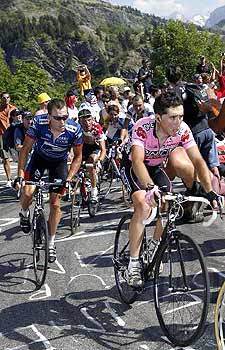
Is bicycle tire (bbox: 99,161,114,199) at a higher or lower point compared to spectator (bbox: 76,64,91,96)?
lower

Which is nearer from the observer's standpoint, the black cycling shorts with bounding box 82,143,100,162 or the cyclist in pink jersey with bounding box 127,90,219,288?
Result: the cyclist in pink jersey with bounding box 127,90,219,288

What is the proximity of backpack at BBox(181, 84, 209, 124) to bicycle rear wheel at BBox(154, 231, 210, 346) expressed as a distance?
2.85 m

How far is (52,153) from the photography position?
6.79 meters

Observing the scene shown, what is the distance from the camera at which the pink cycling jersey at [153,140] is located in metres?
4.93

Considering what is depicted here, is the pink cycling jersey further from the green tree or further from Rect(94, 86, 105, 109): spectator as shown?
the green tree

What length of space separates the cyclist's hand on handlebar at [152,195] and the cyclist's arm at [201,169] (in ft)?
2.22

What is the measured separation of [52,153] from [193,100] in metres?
2.07

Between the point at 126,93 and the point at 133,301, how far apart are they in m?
10.7

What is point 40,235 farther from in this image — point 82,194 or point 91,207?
point 91,207

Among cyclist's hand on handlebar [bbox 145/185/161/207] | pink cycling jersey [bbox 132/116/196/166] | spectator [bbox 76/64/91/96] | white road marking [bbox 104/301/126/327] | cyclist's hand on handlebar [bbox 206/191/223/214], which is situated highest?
spectator [bbox 76/64/91/96]

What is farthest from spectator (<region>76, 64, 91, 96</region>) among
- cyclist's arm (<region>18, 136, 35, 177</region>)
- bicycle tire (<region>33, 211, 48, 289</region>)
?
A: bicycle tire (<region>33, 211, 48, 289</region>)

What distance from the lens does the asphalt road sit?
15.3ft

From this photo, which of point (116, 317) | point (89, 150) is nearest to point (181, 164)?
point (116, 317)

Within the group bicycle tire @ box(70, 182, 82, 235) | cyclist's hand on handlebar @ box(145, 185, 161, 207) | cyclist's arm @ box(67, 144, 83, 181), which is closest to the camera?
cyclist's hand on handlebar @ box(145, 185, 161, 207)
